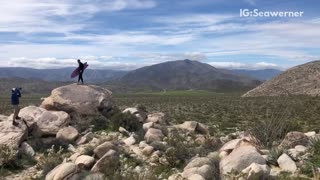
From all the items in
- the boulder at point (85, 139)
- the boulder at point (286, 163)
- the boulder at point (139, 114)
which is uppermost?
the boulder at point (139, 114)

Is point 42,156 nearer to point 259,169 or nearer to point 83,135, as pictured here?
point 83,135

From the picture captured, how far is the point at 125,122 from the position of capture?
22.3 metres

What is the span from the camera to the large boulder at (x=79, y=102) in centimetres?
2281

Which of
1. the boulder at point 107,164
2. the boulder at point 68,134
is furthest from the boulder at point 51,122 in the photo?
the boulder at point 107,164

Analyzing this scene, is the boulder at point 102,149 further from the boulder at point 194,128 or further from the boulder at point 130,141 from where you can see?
the boulder at point 194,128

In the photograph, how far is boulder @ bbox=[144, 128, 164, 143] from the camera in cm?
1917

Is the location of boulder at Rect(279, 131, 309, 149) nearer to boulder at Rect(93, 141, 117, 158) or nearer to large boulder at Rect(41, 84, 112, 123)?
boulder at Rect(93, 141, 117, 158)

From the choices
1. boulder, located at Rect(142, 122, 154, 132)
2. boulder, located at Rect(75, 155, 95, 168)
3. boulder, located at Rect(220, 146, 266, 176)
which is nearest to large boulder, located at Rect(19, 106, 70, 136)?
boulder, located at Rect(142, 122, 154, 132)

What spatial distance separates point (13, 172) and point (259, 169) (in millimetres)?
9299

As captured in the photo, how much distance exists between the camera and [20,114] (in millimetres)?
21125

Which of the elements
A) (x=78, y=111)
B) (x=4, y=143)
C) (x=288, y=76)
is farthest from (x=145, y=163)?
(x=288, y=76)

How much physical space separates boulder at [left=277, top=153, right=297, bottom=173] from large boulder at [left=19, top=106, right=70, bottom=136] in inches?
434

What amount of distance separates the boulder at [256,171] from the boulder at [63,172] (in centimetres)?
549

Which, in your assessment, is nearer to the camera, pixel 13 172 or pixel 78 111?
pixel 13 172
